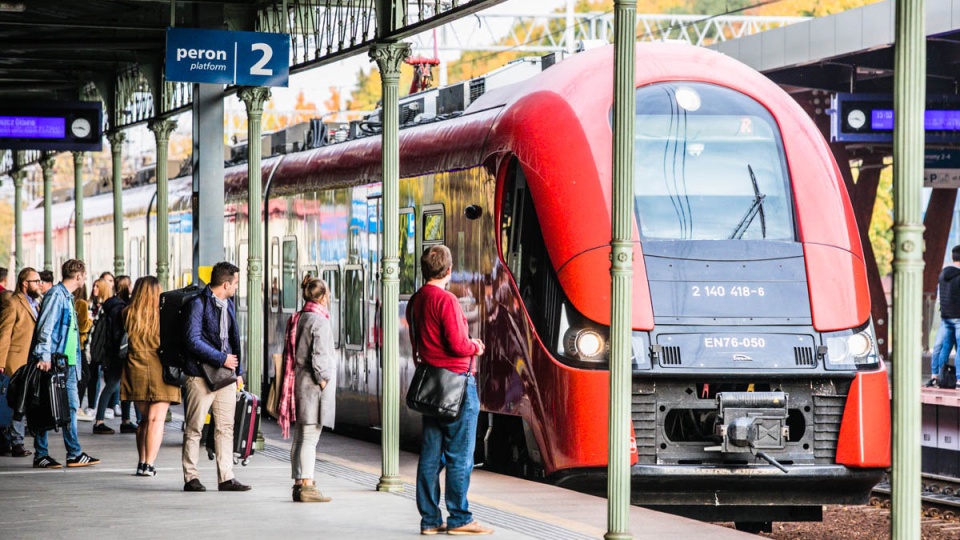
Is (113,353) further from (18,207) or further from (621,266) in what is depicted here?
(18,207)

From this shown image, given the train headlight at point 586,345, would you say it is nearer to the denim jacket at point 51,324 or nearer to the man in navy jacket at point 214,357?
the man in navy jacket at point 214,357

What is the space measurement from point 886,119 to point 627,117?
43.5 ft

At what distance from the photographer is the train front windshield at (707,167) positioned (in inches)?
450

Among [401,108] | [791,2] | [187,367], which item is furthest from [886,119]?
[791,2]

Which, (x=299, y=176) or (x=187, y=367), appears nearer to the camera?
(x=187, y=367)

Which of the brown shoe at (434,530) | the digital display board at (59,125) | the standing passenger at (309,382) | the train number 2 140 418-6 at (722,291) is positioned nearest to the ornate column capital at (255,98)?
the standing passenger at (309,382)

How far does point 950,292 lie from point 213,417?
10.1 metres

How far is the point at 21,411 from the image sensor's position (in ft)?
43.2

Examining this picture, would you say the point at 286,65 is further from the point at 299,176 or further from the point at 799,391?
the point at 799,391

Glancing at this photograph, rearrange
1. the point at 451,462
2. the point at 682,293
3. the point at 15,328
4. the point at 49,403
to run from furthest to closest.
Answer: the point at 15,328, the point at 49,403, the point at 682,293, the point at 451,462

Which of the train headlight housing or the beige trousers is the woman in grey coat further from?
the train headlight housing

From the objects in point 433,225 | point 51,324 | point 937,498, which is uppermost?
point 433,225

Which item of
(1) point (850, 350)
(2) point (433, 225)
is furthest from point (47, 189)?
(1) point (850, 350)

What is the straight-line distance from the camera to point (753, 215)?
11.5m
